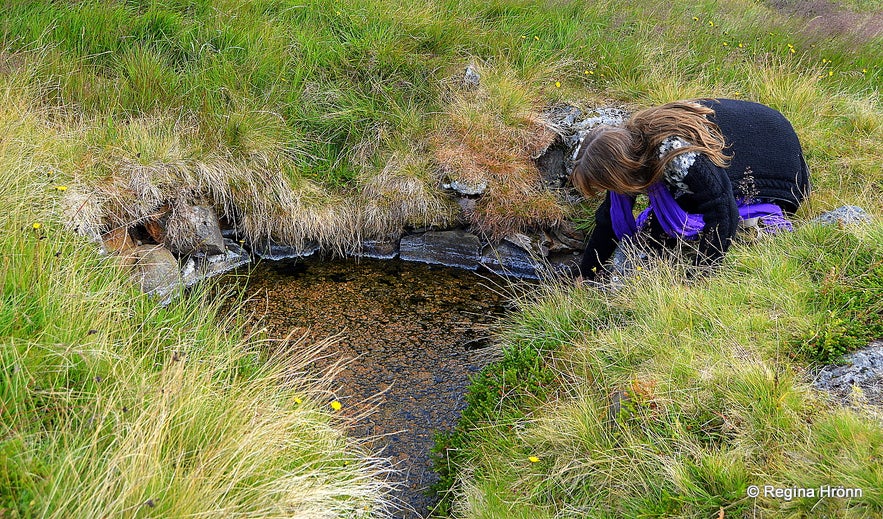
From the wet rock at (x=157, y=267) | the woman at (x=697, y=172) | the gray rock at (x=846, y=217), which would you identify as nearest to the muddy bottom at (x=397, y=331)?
the wet rock at (x=157, y=267)

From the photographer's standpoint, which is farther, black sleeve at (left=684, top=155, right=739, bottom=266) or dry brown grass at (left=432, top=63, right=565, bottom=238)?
dry brown grass at (left=432, top=63, right=565, bottom=238)

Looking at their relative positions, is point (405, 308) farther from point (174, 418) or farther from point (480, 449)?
point (174, 418)

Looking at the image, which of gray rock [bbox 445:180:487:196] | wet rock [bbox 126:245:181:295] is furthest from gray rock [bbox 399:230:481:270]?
wet rock [bbox 126:245:181:295]

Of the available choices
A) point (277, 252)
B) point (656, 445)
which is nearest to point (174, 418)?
point (656, 445)

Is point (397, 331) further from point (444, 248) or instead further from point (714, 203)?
point (714, 203)

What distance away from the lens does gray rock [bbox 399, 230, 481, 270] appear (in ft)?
21.8

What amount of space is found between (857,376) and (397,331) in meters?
3.13

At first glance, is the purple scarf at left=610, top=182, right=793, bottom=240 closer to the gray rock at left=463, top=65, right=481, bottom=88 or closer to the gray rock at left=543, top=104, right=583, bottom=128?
the gray rock at left=543, top=104, right=583, bottom=128

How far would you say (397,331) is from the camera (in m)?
5.31

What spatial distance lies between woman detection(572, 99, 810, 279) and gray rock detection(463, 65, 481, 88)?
2954 mm

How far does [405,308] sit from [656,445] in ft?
9.51

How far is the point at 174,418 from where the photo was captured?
2.73m

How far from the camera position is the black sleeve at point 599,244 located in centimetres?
494

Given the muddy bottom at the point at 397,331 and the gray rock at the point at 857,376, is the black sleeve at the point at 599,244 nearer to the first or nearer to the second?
the muddy bottom at the point at 397,331
